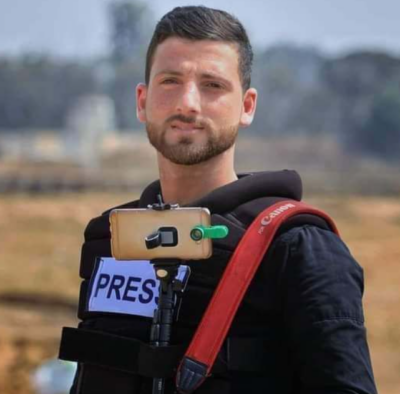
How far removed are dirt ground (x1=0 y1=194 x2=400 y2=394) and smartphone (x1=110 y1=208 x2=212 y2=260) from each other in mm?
9874

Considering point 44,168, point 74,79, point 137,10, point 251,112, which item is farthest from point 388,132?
point 251,112

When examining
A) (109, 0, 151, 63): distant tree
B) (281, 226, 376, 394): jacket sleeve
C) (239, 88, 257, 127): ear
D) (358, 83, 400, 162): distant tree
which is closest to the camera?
(281, 226, 376, 394): jacket sleeve

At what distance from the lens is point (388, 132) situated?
51.2 metres

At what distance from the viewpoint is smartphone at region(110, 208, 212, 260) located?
5.70ft

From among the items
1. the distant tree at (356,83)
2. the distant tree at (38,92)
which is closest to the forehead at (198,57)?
the distant tree at (356,83)

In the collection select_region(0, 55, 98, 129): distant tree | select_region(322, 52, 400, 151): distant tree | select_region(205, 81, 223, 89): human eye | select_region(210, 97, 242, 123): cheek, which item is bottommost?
select_region(210, 97, 242, 123): cheek

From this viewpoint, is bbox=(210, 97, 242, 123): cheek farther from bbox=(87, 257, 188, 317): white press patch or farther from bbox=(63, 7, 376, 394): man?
bbox=(87, 257, 188, 317): white press patch

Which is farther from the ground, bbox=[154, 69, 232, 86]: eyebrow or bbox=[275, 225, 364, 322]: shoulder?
bbox=[154, 69, 232, 86]: eyebrow

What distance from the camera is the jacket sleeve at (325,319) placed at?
169 cm

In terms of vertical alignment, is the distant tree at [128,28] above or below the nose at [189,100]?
A: above

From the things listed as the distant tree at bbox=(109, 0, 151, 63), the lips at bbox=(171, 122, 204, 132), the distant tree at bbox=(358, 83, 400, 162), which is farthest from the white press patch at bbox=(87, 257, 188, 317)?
the distant tree at bbox=(109, 0, 151, 63)

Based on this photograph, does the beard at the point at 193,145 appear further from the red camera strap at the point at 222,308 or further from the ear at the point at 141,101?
the red camera strap at the point at 222,308

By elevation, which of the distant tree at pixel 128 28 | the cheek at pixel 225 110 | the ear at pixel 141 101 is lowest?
the cheek at pixel 225 110

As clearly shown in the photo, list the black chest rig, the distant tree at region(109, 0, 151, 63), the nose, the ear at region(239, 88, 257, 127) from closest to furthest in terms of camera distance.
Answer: the black chest rig → the nose → the ear at region(239, 88, 257, 127) → the distant tree at region(109, 0, 151, 63)
